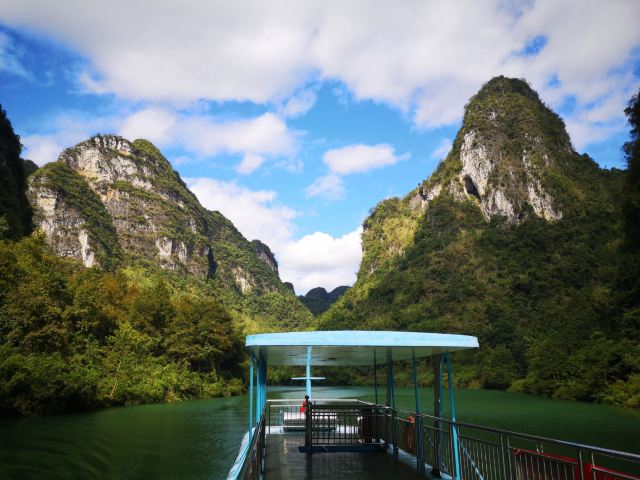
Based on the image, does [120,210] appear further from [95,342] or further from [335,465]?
[335,465]

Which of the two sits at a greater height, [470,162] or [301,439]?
[470,162]

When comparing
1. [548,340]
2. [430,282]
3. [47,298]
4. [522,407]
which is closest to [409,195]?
[430,282]

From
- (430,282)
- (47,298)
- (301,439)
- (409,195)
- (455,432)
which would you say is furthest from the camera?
(409,195)

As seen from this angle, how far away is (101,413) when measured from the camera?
97.5 feet

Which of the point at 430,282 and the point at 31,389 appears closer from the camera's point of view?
the point at 31,389

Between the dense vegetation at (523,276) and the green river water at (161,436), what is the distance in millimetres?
7721

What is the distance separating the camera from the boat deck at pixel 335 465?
300 inches

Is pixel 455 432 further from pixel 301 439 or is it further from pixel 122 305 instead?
pixel 122 305

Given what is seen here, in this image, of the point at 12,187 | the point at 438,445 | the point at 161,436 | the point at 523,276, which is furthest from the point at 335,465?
the point at 523,276

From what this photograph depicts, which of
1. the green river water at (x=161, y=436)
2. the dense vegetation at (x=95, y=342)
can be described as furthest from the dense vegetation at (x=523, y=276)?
the dense vegetation at (x=95, y=342)

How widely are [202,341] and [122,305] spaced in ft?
27.0

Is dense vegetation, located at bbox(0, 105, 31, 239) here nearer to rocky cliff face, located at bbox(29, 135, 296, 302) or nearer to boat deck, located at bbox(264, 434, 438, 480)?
boat deck, located at bbox(264, 434, 438, 480)

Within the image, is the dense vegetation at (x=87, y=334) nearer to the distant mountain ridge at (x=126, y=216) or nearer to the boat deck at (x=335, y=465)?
the distant mountain ridge at (x=126, y=216)

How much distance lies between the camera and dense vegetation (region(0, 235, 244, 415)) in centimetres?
2702
